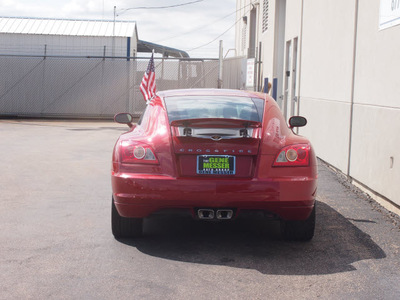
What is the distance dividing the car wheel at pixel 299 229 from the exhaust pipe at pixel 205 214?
0.83 meters

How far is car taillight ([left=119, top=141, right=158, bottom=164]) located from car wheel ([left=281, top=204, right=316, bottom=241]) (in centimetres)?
139

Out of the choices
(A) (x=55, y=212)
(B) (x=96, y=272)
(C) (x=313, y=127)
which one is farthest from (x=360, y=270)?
(C) (x=313, y=127)

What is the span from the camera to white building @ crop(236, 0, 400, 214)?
25.4ft

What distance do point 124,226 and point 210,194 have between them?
1001 mm

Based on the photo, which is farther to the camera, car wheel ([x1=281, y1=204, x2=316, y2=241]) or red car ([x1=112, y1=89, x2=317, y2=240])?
car wheel ([x1=281, y1=204, x2=316, y2=241])

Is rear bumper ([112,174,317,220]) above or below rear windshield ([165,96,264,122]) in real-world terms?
below

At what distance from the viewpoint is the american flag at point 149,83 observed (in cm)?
2261

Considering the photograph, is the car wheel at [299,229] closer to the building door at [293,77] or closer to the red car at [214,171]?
the red car at [214,171]

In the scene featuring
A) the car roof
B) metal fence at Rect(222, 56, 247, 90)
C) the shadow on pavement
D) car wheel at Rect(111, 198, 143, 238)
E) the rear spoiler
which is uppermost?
metal fence at Rect(222, 56, 247, 90)

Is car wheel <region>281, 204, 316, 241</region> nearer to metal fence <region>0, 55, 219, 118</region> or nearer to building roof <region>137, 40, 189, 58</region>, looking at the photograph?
metal fence <region>0, 55, 219, 118</region>

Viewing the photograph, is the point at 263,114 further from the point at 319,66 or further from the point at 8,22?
the point at 8,22

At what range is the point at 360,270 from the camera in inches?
199

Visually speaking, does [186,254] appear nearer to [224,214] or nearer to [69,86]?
[224,214]

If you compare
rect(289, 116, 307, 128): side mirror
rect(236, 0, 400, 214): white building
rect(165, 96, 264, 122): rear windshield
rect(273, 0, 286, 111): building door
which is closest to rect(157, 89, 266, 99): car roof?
rect(165, 96, 264, 122): rear windshield
